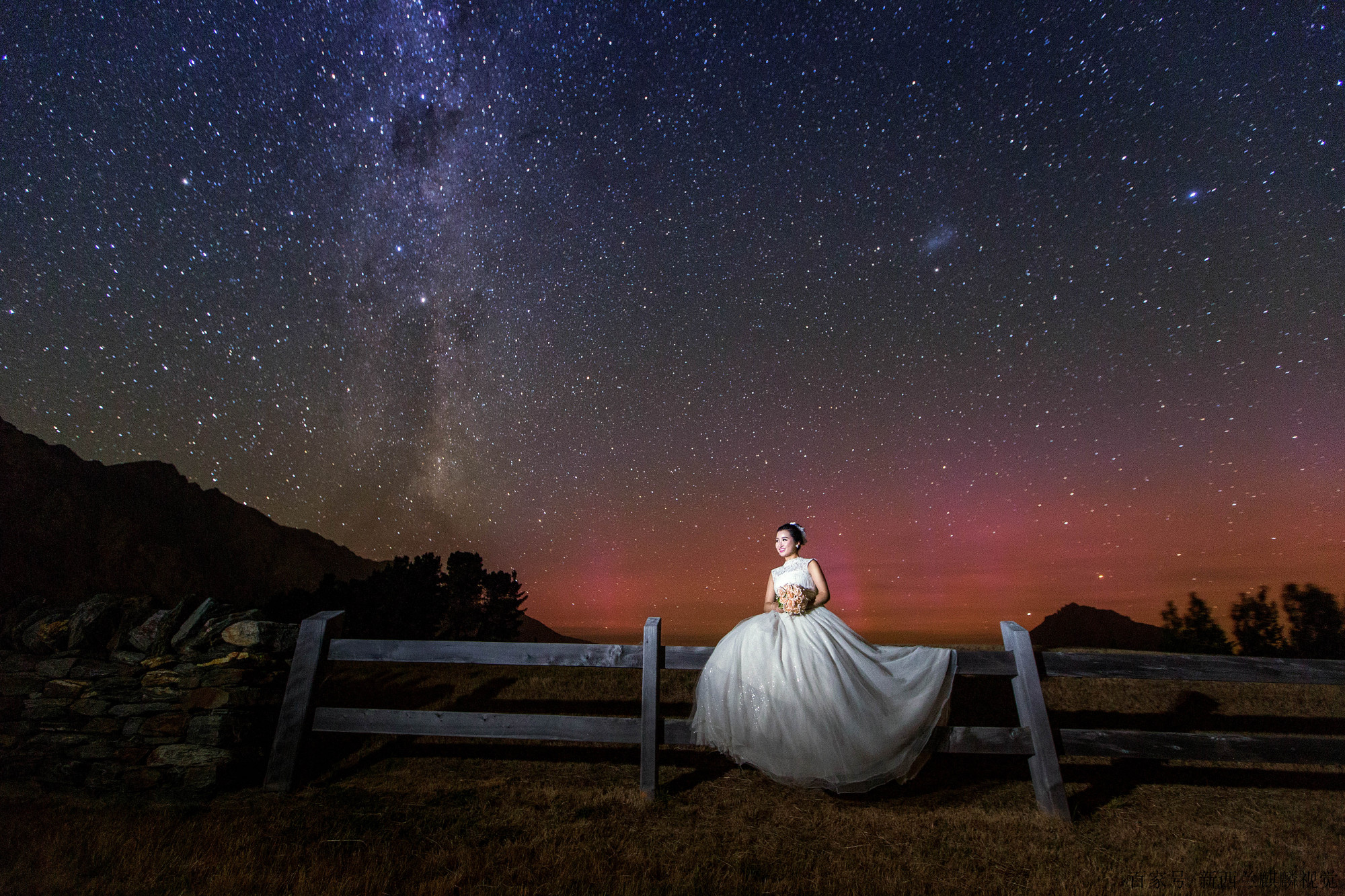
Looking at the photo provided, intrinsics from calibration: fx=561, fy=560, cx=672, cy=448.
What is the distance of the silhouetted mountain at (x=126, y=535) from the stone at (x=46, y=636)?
50.4m

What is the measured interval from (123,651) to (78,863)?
8.48ft

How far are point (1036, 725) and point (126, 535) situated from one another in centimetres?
8724

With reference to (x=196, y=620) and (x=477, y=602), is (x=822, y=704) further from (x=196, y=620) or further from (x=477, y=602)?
(x=477, y=602)

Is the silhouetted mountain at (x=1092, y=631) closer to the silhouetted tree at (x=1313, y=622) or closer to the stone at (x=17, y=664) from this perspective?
the silhouetted tree at (x=1313, y=622)

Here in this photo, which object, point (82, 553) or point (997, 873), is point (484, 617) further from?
point (82, 553)

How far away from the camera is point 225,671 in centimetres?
512

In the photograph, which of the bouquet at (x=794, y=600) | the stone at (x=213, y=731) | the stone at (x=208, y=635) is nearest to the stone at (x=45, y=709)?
the stone at (x=208, y=635)

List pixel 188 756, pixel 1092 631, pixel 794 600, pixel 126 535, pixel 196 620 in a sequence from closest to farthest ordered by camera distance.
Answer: pixel 188 756, pixel 794 600, pixel 196 620, pixel 1092 631, pixel 126 535

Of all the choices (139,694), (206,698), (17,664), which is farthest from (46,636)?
(206,698)

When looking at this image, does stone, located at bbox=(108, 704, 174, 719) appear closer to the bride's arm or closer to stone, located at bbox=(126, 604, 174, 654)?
stone, located at bbox=(126, 604, 174, 654)

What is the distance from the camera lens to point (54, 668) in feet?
16.9

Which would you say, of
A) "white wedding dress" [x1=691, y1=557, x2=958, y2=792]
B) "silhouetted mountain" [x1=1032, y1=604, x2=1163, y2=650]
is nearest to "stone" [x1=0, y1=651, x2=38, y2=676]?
"white wedding dress" [x1=691, y1=557, x2=958, y2=792]

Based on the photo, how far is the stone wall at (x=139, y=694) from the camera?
4.84m

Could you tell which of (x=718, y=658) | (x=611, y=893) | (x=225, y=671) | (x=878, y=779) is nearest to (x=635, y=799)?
(x=718, y=658)
